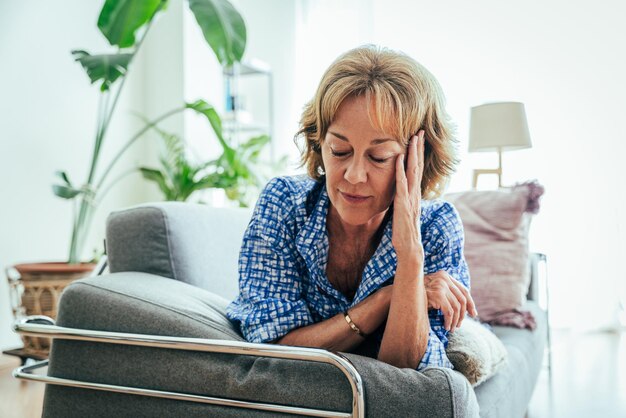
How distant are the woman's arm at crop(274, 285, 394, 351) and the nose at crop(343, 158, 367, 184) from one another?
→ 0.22m

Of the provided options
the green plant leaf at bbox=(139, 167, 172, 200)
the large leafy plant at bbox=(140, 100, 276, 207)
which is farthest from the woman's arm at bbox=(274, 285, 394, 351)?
the green plant leaf at bbox=(139, 167, 172, 200)

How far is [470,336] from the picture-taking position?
1.28m

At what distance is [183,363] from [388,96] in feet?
2.06

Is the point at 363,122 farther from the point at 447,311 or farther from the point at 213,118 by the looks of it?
the point at 213,118

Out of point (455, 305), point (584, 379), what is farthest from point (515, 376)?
point (584, 379)

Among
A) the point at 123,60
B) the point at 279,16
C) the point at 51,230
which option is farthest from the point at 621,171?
the point at 51,230

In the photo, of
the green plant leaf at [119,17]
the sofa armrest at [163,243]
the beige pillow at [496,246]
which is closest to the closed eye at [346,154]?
the sofa armrest at [163,243]

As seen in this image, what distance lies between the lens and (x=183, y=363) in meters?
1.09

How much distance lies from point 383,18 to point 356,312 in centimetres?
371

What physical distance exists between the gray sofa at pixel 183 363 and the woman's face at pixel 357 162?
31cm

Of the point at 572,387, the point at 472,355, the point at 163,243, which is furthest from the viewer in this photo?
the point at 572,387

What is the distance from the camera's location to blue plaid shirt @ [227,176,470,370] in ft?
3.71

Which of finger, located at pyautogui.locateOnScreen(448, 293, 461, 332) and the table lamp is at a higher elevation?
the table lamp

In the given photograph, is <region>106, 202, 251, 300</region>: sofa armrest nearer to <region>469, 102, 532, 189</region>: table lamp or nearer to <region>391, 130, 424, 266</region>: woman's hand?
<region>391, 130, 424, 266</region>: woman's hand
